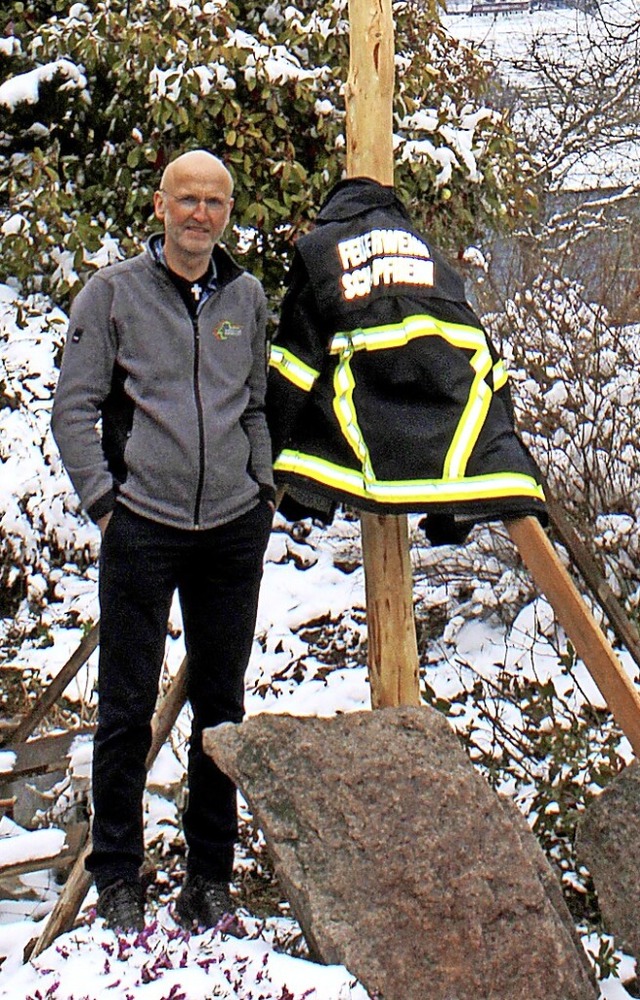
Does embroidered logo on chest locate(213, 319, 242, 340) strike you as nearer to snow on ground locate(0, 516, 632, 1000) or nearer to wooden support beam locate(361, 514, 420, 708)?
wooden support beam locate(361, 514, 420, 708)

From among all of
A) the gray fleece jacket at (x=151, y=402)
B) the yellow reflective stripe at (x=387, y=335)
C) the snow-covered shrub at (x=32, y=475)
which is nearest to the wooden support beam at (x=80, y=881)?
the gray fleece jacket at (x=151, y=402)

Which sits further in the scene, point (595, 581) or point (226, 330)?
point (595, 581)

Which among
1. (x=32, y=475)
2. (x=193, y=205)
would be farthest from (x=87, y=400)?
(x=32, y=475)

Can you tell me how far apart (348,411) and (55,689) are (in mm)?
1783

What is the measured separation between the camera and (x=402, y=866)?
10.5 feet

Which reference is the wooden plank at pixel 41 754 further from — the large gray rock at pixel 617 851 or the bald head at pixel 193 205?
the bald head at pixel 193 205

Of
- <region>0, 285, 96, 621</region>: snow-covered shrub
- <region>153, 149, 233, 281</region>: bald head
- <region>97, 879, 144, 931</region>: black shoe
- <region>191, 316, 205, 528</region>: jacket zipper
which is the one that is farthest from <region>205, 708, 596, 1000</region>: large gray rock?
<region>0, 285, 96, 621</region>: snow-covered shrub

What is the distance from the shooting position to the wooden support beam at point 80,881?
3438 millimetres

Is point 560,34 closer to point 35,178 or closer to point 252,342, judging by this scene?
point 35,178

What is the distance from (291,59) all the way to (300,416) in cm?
333

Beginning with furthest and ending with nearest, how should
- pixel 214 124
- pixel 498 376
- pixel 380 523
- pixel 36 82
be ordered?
pixel 36 82 → pixel 214 124 → pixel 380 523 → pixel 498 376

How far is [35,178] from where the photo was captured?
6.12 m

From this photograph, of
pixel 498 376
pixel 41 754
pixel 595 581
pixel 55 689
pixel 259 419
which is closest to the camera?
pixel 259 419

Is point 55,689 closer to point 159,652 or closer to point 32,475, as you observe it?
point 159,652
